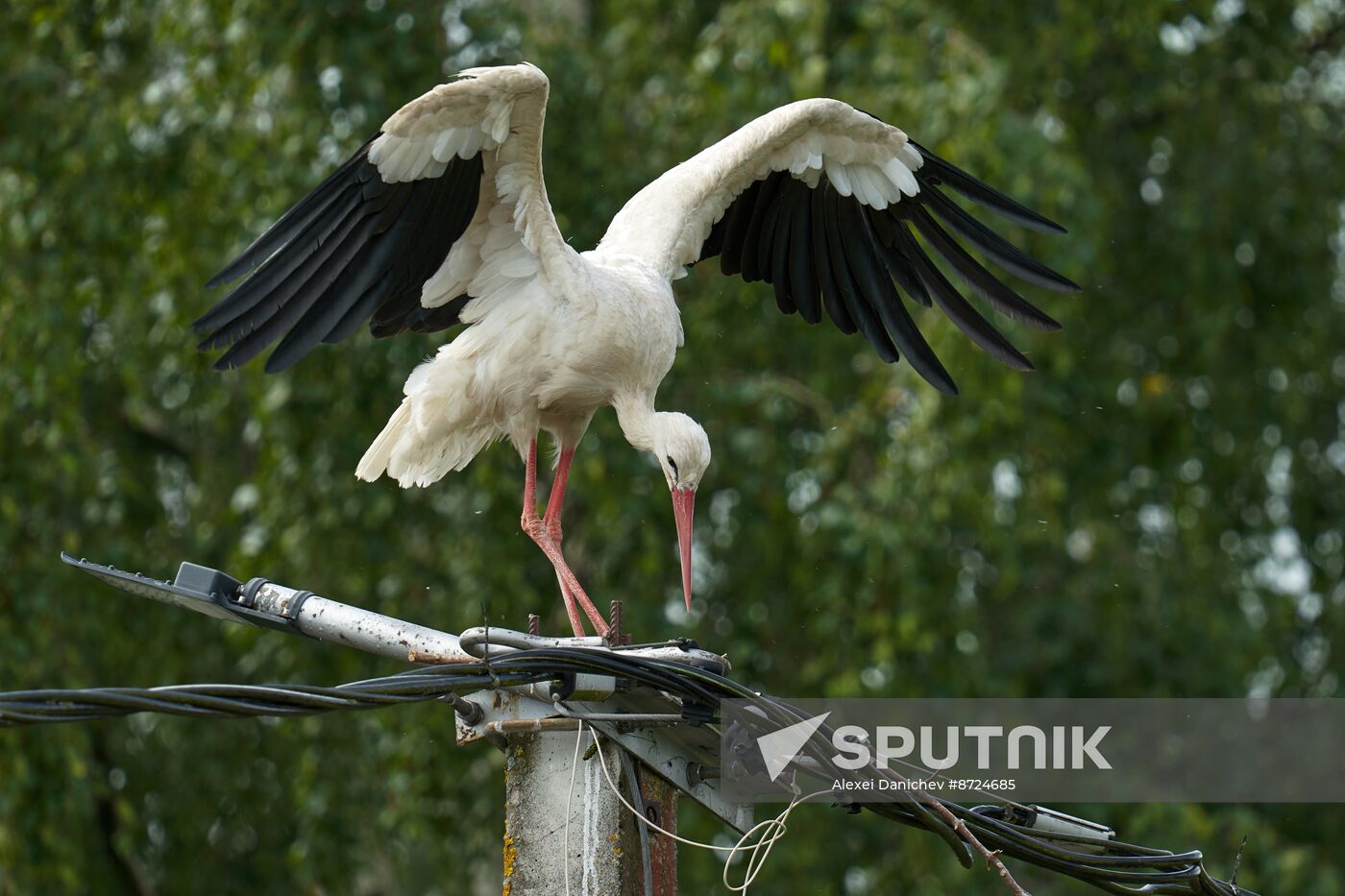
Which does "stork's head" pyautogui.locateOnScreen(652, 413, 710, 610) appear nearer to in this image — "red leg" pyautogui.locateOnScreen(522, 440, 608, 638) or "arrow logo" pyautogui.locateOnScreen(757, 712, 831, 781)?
"red leg" pyautogui.locateOnScreen(522, 440, 608, 638)

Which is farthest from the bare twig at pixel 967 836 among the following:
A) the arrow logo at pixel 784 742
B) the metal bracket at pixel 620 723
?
the metal bracket at pixel 620 723

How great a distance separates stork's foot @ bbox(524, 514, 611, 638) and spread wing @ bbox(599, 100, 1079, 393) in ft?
2.54

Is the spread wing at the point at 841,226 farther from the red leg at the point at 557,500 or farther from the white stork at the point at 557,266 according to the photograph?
the red leg at the point at 557,500

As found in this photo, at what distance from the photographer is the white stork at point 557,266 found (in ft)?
13.2

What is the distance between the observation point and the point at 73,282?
6.61 m

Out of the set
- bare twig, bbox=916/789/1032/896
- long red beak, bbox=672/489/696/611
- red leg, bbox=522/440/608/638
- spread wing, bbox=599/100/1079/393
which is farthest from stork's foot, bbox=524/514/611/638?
bare twig, bbox=916/789/1032/896

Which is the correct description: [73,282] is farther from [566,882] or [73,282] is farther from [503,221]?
[566,882]

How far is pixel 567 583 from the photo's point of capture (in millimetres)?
4371

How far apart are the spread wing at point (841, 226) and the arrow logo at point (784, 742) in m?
1.95

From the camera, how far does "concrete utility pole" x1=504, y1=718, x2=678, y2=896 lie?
288cm

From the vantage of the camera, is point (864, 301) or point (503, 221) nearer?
point (503, 221)

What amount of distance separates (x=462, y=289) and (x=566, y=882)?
1.99m

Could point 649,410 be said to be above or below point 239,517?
below

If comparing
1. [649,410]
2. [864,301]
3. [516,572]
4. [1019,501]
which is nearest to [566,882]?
[649,410]
